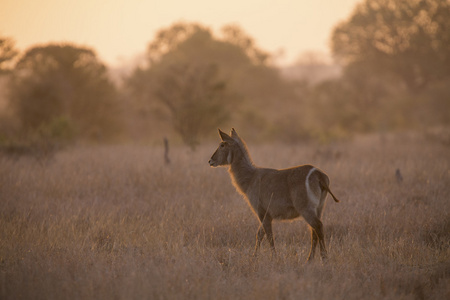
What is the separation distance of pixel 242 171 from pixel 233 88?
2415 cm

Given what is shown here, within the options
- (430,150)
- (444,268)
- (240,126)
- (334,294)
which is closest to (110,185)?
(334,294)

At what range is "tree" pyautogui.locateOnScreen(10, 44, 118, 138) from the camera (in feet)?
77.9

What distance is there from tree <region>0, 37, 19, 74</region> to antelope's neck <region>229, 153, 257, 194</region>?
64.2 feet

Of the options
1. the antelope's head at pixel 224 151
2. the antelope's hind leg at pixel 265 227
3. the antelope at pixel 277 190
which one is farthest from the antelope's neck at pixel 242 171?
the antelope's hind leg at pixel 265 227

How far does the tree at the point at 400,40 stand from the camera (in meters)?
34.7

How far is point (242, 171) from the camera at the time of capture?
21.0ft

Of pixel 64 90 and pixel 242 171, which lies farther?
pixel 64 90

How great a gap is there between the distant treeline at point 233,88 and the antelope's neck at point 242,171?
359 inches

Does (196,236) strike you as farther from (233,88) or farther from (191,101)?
(233,88)

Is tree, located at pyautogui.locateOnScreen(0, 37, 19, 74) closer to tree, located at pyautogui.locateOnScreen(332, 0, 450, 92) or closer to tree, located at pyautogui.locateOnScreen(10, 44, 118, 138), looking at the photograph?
tree, located at pyautogui.locateOnScreen(10, 44, 118, 138)

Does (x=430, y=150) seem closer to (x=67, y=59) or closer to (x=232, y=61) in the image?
(x=67, y=59)

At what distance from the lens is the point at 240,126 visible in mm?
25922

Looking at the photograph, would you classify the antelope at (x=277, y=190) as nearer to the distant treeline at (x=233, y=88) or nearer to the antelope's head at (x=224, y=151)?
the antelope's head at (x=224, y=151)

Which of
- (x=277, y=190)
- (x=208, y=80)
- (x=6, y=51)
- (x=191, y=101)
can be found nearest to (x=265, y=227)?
(x=277, y=190)
